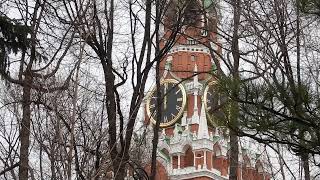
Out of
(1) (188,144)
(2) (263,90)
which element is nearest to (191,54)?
(1) (188,144)

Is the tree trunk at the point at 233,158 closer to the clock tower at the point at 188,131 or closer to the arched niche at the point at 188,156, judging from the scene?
the clock tower at the point at 188,131

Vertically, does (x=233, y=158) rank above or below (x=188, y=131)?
below

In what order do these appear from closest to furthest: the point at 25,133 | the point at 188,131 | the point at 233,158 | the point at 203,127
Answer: the point at 25,133
the point at 233,158
the point at 203,127
the point at 188,131

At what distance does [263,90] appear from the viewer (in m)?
8.22

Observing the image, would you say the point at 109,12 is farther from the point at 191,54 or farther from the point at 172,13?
the point at 191,54

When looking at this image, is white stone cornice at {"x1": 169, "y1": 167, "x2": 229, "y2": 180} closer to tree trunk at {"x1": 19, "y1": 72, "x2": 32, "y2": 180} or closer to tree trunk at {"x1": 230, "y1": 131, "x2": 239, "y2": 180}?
tree trunk at {"x1": 230, "y1": 131, "x2": 239, "y2": 180}

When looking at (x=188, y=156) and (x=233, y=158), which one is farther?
(x=188, y=156)

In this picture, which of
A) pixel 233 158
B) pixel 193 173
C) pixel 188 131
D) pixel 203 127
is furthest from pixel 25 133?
pixel 188 131

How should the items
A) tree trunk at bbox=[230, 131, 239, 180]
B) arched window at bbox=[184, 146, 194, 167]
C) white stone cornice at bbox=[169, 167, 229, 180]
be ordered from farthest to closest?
arched window at bbox=[184, 146, 194, 167] → white stone cornice at bbox=[169, 167, 229, 180] → tree trunk at bbox=[230, 131, 239, 180]

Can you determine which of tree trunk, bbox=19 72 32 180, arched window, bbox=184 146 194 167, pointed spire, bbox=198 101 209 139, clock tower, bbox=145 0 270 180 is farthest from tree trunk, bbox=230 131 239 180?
arched window, bbox=184 146 194 167

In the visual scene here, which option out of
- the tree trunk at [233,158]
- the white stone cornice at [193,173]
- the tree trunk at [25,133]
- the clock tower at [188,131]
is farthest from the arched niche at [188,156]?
the tree trunk at [25,133]

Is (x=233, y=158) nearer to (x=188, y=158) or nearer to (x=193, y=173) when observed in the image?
(x=193, y=173)

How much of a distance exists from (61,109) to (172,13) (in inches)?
130

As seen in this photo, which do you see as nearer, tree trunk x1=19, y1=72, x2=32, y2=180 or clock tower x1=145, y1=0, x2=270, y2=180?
tree trunk x1=19, y1=72, x2=32, y2=180
